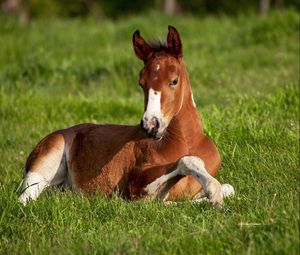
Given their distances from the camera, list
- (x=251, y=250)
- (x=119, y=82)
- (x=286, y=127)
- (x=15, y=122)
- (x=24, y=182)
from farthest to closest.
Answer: (x=119, y=82), (x=15, y=122), (x=286, y=127), (x=24, y=182), (x=251, y=250)

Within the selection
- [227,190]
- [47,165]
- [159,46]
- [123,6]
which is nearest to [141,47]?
[159,46]

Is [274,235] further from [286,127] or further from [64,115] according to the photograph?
[64,115]

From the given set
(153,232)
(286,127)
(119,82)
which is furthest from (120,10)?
(153,232)

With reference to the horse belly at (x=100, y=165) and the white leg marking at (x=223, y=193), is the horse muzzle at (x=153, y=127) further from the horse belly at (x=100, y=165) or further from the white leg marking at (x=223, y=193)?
the horse belly at (x=100, y=165)

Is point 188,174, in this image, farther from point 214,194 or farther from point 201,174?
point 214,194

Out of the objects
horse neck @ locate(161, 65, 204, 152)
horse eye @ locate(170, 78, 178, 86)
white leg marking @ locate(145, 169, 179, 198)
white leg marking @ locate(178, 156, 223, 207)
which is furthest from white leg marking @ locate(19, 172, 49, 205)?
horse eye @ locate(170, 78, 178, 86)

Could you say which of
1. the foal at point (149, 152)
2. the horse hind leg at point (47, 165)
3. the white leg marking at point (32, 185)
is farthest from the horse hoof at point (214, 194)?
the horse hind leg at point (47, 165)

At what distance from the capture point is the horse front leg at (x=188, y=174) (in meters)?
5.95

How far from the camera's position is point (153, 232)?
527 centimetres

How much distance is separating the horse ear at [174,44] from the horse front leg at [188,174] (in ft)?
2.75

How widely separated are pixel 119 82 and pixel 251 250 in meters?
8.05

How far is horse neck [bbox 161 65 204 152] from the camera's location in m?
6.54

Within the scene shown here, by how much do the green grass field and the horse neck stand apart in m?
0.54

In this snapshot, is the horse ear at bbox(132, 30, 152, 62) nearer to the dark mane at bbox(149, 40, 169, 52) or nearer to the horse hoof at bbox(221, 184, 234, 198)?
the dark mane at bbox(149, 40, 169, 52)
